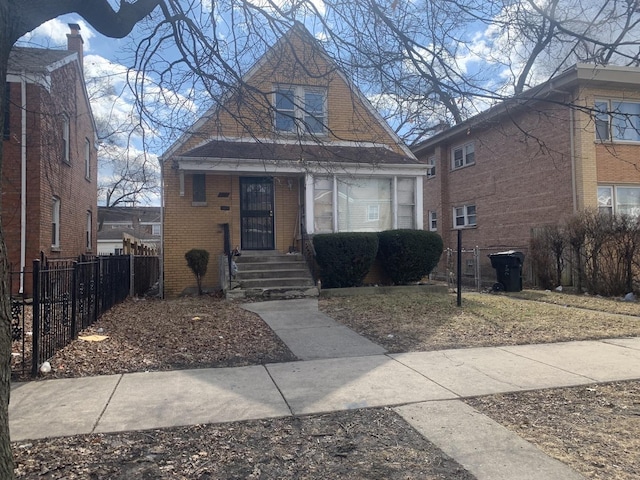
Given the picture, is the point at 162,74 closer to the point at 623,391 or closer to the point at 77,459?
the point at 77,459

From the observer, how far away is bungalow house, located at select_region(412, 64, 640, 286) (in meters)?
14.9

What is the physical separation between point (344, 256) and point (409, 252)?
1832 millimetres

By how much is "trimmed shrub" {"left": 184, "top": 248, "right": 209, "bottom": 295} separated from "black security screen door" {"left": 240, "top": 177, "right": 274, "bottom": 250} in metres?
1.53

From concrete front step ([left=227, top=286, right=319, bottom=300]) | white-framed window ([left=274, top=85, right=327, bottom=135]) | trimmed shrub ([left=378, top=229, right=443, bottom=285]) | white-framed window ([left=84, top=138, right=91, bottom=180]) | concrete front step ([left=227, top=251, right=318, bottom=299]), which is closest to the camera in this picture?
white-framed window ([left=274, top=85, right=327, bottom=135])

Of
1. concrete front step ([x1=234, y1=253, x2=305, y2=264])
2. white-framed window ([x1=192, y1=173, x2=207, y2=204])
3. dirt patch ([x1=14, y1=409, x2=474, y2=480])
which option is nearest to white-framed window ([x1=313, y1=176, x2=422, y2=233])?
concrete front step ([x1=234, y1=253, x2=305, y2=264])

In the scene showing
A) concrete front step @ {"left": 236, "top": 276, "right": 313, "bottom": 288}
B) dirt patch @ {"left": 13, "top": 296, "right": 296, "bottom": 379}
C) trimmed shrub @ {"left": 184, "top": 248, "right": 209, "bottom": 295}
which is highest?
trimmed shrub @ {"left": 184, "top": 248, "right": 209, "bottom": 295}

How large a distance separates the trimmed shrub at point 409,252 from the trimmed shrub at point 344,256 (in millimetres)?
654

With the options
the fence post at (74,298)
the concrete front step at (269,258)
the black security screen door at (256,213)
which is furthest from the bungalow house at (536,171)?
the fence post at (74,298)

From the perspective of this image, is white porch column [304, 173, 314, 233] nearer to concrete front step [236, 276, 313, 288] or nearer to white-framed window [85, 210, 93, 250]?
concrete front step [236, 276, 313, 288]

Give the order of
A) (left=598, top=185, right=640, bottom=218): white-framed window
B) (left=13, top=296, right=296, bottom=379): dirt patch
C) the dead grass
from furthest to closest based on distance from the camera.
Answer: (left=598, top=185, right=640, bottom=218): white-framed window → the dead grass → (left=13, top=296, right=296, bottom=379): dirt patch

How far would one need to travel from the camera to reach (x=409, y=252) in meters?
13.0

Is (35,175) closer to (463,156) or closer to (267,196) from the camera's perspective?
(267,196)

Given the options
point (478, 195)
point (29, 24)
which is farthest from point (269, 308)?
point (478, 195)

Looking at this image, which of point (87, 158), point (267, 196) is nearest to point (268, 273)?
point (267, 196)
